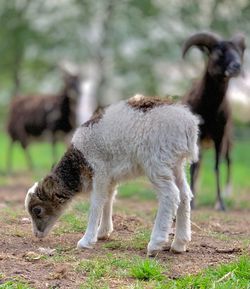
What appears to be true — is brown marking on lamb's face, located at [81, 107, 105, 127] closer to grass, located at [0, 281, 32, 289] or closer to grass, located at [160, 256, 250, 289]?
grass, located at [160, 256, 250, 289]

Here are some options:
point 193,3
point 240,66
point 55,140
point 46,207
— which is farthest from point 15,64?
point 46,207

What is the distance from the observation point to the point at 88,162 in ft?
23.9

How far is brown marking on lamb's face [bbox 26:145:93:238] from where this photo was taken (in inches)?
293

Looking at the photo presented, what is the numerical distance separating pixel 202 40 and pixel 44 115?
24.6ft

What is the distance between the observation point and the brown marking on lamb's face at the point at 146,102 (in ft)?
23.6

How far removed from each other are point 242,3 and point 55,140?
2046cm

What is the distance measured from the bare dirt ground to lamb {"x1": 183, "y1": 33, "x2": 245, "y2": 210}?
7.60ft

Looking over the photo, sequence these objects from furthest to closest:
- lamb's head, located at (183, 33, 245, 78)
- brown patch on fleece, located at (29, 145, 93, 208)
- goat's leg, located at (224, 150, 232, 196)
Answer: goat's leg, located at (224, 150, 232, 196) < lamb's head, located at (183, 33, 245, 78) < brown patch on fleece, located at (29, 145, 93, 208)

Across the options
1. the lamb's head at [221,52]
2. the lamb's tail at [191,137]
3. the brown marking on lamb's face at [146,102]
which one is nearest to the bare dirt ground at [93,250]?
the lamb's tail at [191,137]

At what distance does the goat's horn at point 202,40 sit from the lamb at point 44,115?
6.94m

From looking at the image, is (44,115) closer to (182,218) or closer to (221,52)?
(221,52)

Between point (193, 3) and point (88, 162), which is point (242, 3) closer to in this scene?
point (193, 3)

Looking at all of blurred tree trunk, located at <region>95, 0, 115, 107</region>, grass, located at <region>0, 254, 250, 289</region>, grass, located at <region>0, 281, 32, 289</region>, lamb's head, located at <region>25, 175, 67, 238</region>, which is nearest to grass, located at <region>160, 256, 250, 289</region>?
grass, located at <region>0, 254, 250, 289</region>

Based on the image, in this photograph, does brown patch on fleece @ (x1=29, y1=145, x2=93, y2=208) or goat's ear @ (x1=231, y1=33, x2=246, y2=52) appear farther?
goat's ear @ (x1=231, y1=33, x2=246, y2=52)
